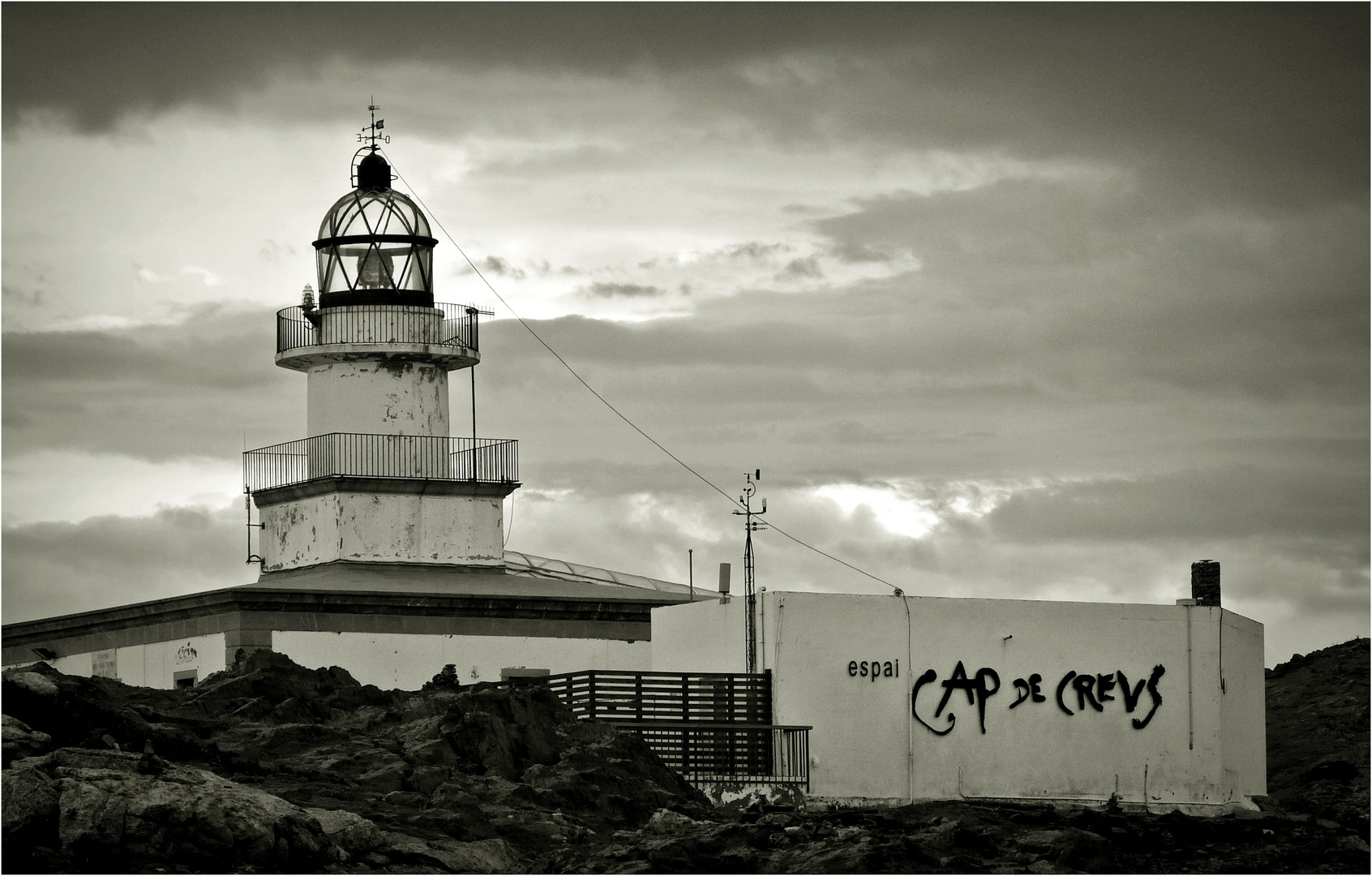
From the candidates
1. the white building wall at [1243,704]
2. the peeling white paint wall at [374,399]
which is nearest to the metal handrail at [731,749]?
the white building wall at [1243,704]

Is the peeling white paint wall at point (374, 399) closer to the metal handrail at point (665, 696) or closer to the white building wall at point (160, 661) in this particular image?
the white building wall at point (160, 661)

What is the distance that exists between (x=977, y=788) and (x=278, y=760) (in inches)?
436

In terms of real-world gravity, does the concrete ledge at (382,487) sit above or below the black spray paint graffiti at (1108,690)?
above

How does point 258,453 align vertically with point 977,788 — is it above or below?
above

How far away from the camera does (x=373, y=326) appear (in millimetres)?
42188

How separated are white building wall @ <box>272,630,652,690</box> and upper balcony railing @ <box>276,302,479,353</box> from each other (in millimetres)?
5997

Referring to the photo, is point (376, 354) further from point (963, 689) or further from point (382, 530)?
point (963, 689)

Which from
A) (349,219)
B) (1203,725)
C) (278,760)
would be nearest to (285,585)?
(349,219)

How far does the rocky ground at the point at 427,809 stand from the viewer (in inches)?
902

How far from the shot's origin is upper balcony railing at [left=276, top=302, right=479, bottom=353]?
42.2 metres

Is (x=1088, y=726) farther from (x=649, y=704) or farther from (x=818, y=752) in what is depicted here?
(x=649, y=704)

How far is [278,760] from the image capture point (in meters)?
28.2

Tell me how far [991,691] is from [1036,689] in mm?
733

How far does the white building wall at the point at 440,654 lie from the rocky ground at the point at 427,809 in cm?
373
